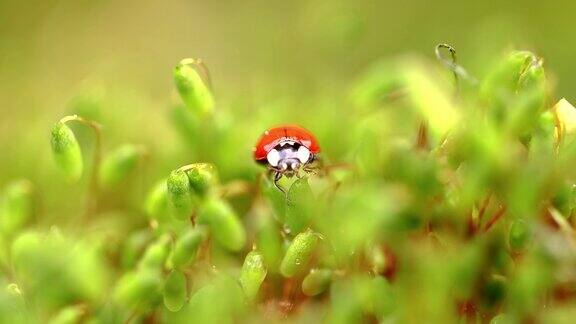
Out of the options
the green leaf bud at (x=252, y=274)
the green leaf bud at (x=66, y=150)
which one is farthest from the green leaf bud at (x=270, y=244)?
the green leaf bud at (x=66, y=150)

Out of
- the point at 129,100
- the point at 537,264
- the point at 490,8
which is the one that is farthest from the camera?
the point at 490,8

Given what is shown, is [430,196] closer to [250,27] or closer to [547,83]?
[547,83]

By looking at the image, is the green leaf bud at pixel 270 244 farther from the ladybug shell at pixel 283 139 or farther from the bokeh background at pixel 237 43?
the bokeh background at pixel 237 43

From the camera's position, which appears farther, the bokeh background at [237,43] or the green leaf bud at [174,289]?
the bokeh background at [237,43]

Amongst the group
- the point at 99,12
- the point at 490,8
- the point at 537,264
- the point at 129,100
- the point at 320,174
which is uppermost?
→ the point at 99,12

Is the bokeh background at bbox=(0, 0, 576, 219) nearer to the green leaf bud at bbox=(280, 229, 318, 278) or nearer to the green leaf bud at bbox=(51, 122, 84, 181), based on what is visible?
the green leaf bud at bbox=(51, 122, 84, 181)

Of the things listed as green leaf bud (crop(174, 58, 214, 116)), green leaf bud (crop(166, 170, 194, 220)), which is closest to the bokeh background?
green leaf bud (crop(174, 58, 214, 116))

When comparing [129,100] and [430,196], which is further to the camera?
[129,100]

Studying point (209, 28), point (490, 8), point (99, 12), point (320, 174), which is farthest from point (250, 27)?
point (320, 174)
